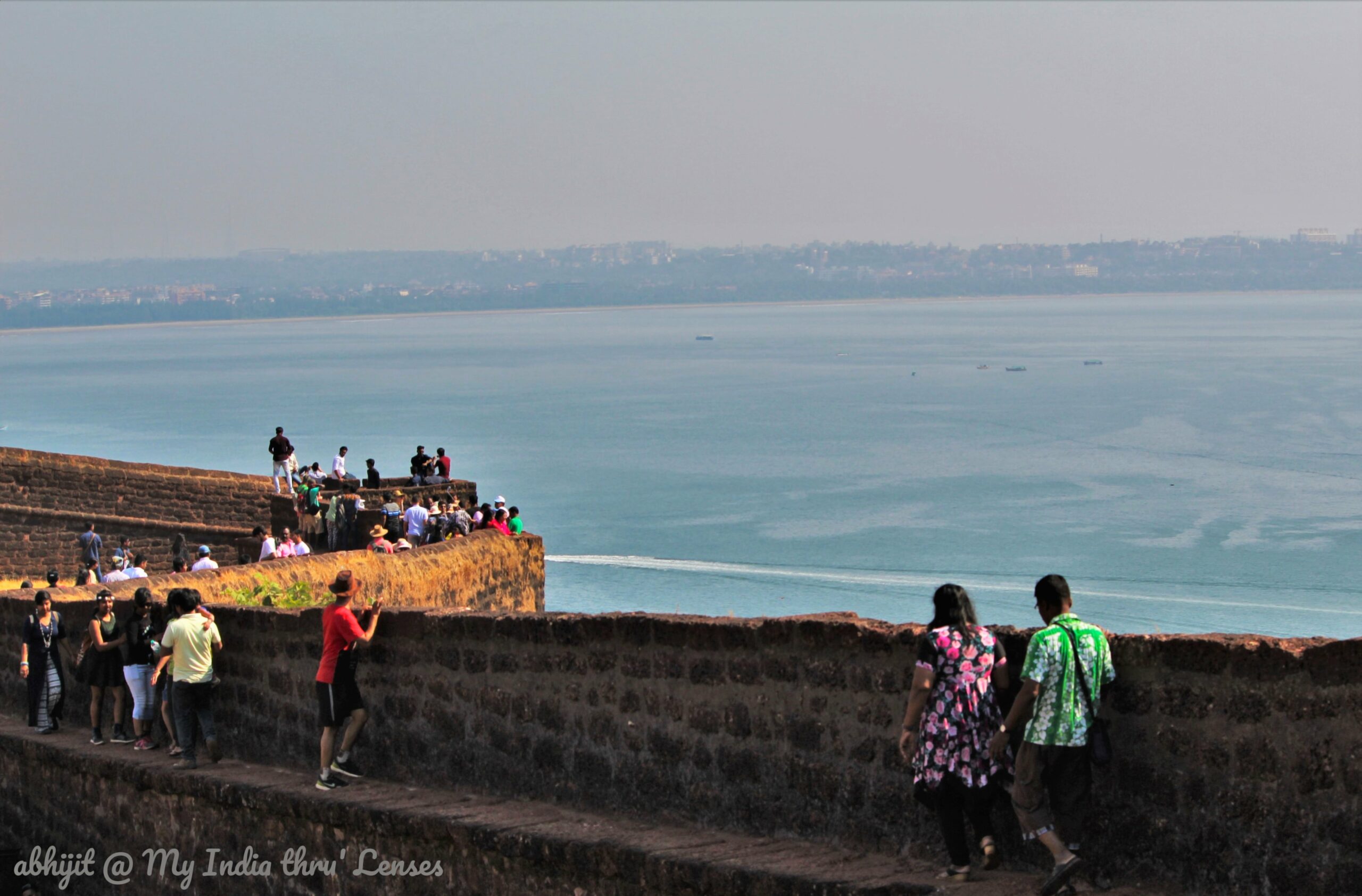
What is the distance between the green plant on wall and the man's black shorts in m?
3.01

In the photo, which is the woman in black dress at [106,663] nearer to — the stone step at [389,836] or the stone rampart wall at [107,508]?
the stone step at [389,836]

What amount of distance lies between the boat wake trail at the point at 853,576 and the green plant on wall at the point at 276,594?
22.8 metres

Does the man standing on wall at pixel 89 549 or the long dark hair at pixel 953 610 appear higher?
the long dark hair at pixel 953 610

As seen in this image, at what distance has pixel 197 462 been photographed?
56.2m

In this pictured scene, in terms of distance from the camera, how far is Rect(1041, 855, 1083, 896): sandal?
178 inches

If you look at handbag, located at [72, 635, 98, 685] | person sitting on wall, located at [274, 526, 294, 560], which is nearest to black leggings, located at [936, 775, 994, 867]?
handbag, located at [72, 635, 98, 685]

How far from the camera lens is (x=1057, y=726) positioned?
4.49 metres

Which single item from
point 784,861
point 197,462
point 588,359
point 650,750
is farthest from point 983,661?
point 588,359

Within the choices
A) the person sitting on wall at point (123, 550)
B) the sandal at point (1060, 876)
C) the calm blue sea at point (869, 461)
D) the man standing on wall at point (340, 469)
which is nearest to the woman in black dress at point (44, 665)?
the sandal at point (1060, 876)

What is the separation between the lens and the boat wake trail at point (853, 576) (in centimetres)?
3012

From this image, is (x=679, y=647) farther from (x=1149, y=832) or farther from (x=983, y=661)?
(x=1149, y=832)

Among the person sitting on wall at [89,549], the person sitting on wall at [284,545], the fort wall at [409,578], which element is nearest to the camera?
the fort wall at [409,578]

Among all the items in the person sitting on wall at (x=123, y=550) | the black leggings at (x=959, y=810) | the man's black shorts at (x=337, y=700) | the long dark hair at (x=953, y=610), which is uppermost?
the long dark hair at (x=953, y=610)

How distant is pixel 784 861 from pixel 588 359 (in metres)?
139
